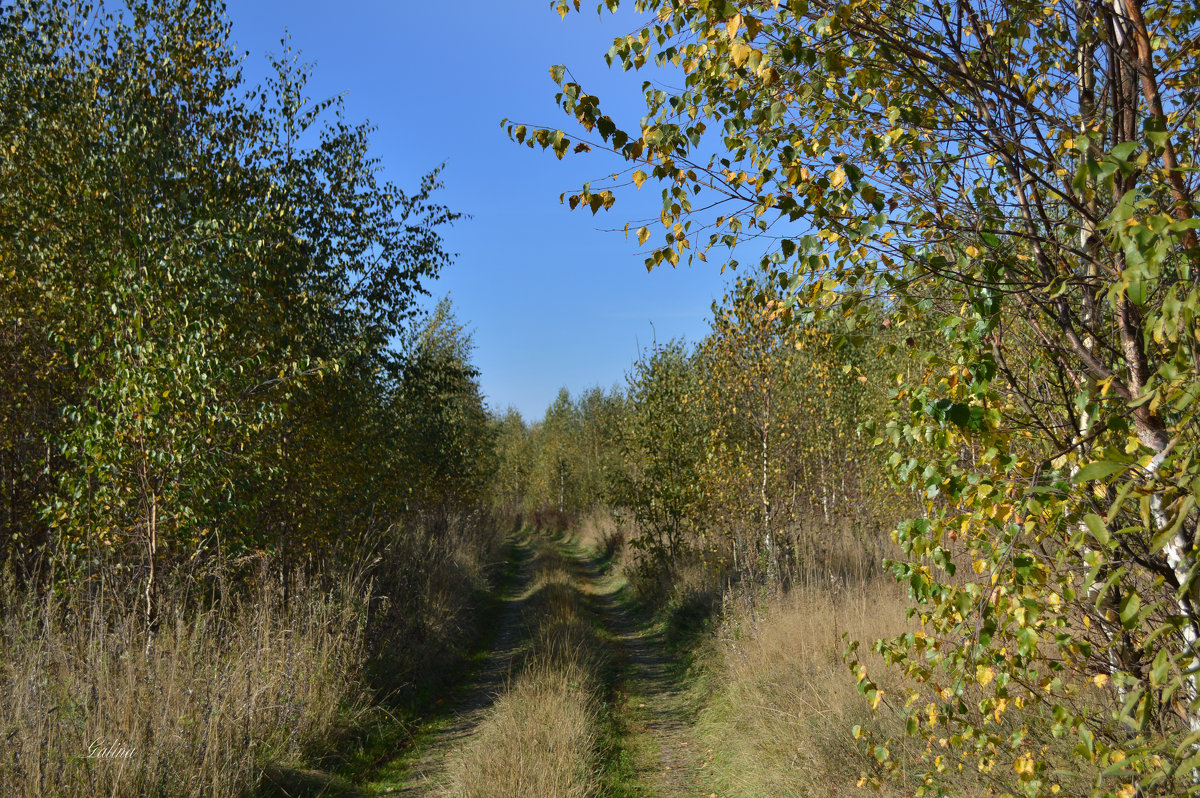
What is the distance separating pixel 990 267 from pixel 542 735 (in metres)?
5.55

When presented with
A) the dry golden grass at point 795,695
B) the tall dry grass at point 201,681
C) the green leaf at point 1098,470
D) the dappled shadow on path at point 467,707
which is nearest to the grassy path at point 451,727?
the dappled shadow on path at point 467,707

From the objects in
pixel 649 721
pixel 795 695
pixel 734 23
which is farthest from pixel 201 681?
pixel 734 23

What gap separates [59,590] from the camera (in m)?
6.32

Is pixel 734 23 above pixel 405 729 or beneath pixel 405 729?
above

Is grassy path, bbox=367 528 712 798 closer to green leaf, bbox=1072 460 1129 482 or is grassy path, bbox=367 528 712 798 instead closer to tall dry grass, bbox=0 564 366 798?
tall dry grass, bbox=0 564 366 798

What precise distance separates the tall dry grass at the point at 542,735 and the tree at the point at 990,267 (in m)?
3.54

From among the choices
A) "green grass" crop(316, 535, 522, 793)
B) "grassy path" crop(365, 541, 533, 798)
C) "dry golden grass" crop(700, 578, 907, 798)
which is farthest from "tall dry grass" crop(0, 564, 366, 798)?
"dry golden grass" crop(700, 578, 907, 798)

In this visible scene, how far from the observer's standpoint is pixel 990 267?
2.50 metres

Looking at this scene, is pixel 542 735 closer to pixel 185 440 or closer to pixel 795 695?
pixel 795 695

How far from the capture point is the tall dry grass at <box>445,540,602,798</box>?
5.51 m

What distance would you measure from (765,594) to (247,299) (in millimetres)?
7670

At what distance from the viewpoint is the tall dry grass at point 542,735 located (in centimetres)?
551

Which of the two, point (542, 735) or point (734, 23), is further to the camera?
point (542, 735)

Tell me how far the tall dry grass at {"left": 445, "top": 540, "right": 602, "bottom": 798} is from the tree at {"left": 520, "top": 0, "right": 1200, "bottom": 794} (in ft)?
11.6
